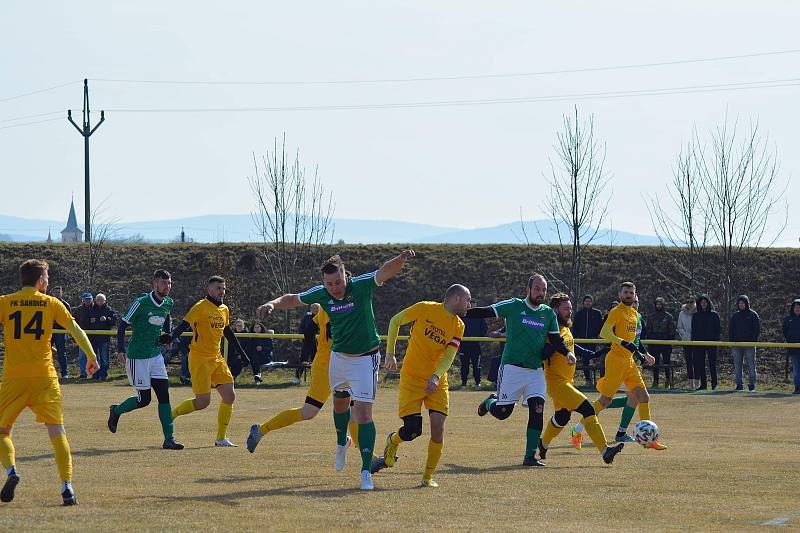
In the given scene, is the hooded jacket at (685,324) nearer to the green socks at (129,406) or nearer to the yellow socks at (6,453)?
the green socks at (129,406)

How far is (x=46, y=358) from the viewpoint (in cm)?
1073

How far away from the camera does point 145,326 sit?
15914 millimetres

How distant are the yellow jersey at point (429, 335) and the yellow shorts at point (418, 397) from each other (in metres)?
0.07

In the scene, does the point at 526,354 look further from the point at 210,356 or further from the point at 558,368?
the point at 210,356

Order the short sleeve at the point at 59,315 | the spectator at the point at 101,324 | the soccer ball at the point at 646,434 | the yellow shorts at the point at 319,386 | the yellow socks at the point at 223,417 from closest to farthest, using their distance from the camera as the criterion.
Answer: the short sleeve at the point at 59,315
the yellow shorts at the point at 319,386
the soccer ball at the point at 646,434
the yellow socks at the point at 223,417
the spectator at the point at 101,324

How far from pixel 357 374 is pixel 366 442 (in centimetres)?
66

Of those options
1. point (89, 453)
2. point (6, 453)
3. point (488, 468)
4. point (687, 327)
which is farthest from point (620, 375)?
point (687, 327)

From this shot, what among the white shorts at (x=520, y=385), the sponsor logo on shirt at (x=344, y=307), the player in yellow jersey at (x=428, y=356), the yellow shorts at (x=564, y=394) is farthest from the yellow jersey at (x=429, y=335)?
the yellow shorts at (x=564, y=394)

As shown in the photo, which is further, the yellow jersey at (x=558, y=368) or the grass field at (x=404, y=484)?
the yellow jersey at (x=558, y=368)

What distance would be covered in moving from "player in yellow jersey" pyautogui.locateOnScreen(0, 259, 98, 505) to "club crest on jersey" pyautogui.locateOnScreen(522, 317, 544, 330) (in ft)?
16.9

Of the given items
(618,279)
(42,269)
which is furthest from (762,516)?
(618,279)

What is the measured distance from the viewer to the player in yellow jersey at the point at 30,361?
10539 millimetres

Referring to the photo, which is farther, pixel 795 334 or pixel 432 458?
pixel 795 334

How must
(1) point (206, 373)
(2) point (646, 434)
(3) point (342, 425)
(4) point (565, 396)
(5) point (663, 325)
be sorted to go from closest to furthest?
(3) point (342, 425), (4) point (565, 396), (2) point (646, 434), (1) point (206, 373), (5) point (663, 325)
